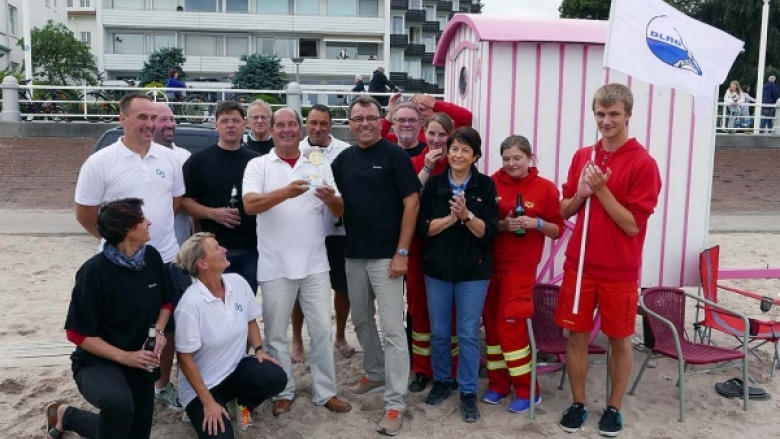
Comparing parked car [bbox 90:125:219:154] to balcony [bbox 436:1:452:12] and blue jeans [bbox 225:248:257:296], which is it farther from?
balcony [bbox 436:1:452:12]

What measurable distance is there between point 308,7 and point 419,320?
4062 cm

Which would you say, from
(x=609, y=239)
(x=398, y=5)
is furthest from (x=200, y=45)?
(x=609, y=239)

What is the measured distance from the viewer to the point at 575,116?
510cm

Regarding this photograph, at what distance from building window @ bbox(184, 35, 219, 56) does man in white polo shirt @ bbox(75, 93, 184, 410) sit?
41.3 metres

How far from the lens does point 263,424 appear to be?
4121 mm

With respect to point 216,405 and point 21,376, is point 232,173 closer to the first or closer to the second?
point 216,405

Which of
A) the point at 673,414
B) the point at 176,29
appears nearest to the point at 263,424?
the point at 673,414

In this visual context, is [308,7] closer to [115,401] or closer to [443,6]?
[443,6]

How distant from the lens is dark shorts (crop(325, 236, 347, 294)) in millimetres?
5008

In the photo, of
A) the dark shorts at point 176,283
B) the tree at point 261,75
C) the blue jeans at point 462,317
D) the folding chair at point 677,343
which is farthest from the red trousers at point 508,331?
the tree at point 261,75

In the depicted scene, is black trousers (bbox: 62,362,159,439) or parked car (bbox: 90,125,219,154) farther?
parked car (bbox: 90,125,219,154)

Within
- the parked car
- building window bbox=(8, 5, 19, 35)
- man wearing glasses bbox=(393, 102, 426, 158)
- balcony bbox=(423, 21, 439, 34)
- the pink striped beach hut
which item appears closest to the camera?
man wearing glasses bbox=(393, 102, 426, 158)

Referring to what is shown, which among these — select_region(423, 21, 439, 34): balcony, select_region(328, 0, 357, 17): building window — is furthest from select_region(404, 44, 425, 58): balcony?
select_region(328, 0, 357, 17): building window

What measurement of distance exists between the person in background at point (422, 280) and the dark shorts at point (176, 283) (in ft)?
4.85
